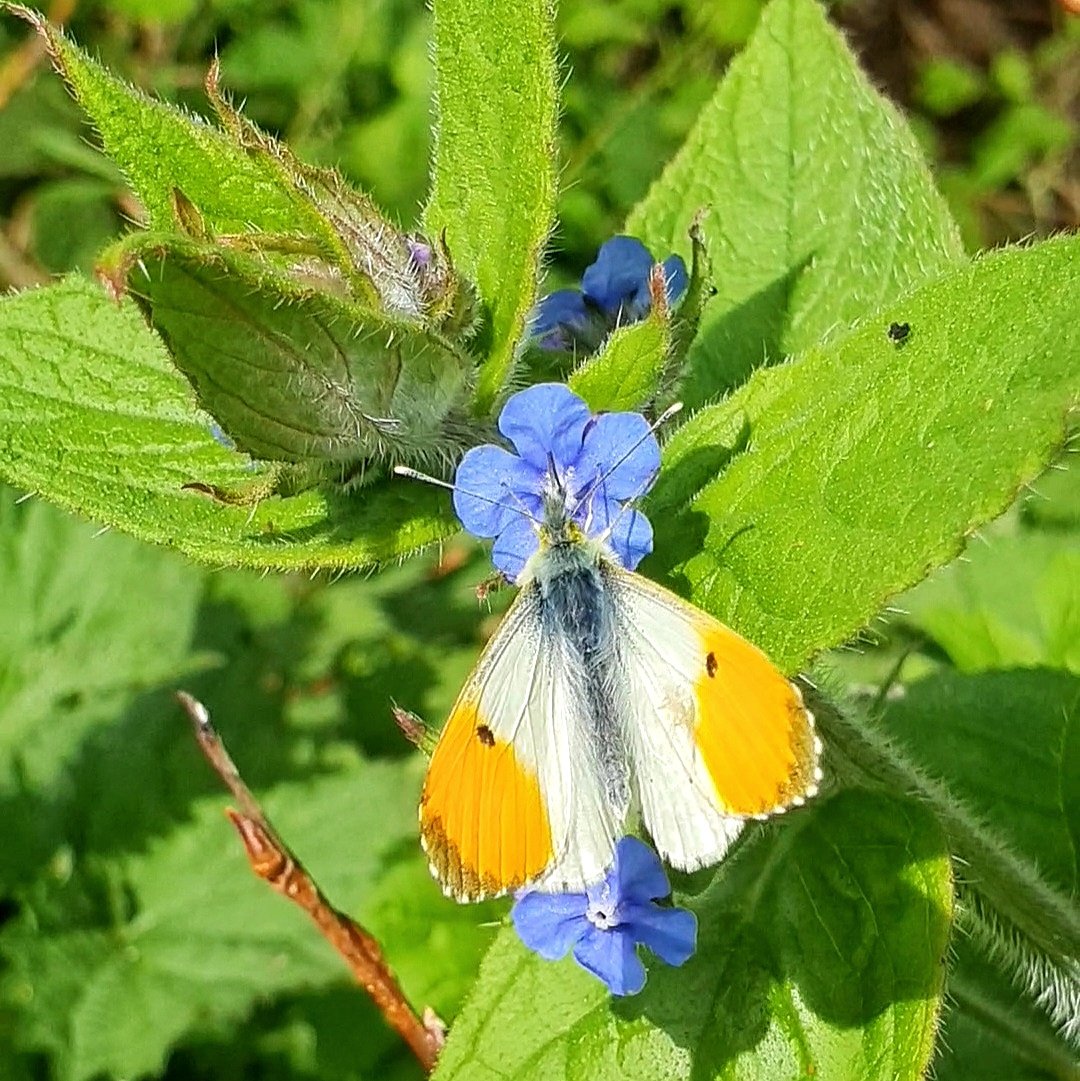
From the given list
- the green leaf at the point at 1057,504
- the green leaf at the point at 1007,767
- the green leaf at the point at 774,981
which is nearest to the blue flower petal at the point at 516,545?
the green leaf at the point at 774,981

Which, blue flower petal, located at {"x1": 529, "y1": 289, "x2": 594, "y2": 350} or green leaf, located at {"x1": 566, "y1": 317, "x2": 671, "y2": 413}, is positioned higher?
green leaf, located at {"x1": 566, "y1": 317, "x2": 671, "y2": 413}

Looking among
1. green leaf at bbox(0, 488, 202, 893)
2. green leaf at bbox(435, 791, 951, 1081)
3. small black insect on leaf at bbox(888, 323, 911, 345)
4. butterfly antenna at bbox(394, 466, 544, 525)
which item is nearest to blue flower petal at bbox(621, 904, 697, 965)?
green leaf at bbox(435, 791, 951, 1081)

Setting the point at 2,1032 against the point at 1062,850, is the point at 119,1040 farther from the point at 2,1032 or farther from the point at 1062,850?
the point at 1062,850

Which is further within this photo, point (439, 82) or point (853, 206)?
point (853, 206)

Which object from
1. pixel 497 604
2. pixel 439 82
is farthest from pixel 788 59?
pixel 497 604

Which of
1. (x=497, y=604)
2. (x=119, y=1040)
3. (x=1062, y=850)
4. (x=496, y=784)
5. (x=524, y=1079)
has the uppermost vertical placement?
(x=496, y=784)

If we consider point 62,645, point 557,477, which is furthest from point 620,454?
point 62,645

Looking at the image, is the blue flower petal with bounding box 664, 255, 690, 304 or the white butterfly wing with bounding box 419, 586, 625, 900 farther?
the blue flower petal with bounding box 664, 255, 690, 304

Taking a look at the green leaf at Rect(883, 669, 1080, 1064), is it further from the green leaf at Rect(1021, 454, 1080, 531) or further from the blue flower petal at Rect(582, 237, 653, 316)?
the green leaf at Rect(1021, 454, 1080, 531)
